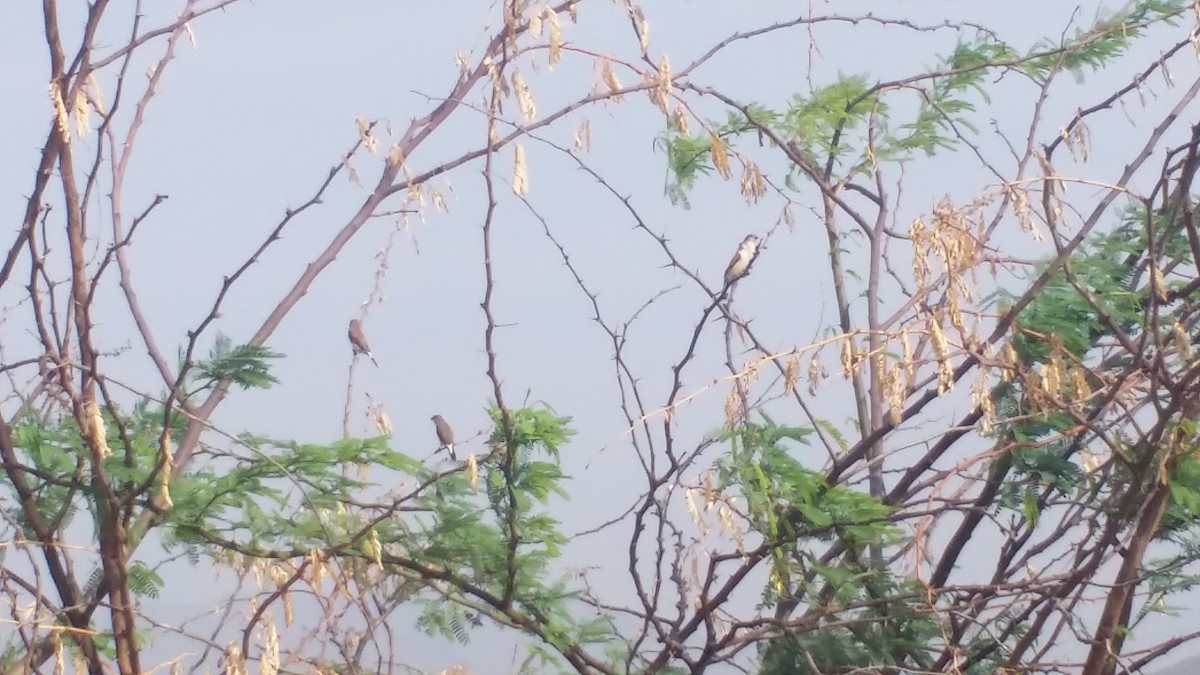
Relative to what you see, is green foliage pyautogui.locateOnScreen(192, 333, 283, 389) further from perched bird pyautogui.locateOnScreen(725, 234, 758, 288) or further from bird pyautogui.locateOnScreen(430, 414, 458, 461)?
perched bird pyautogui.locateOnScreen(725, 234, 758, 288)

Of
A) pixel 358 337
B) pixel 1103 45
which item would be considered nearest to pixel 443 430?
pixel 358 337

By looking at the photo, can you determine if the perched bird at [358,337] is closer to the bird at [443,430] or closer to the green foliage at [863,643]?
the bird at [443,430]

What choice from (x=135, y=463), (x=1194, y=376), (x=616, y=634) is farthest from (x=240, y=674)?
(x=1194, y=376)

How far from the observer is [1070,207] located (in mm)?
2719

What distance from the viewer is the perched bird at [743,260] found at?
379 cm

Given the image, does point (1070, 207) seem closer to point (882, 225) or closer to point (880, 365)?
point (880, 365)

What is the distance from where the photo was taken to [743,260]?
168 inches

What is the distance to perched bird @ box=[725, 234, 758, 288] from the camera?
12.4 feet

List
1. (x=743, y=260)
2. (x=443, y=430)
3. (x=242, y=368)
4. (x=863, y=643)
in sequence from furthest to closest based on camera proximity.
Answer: (x=743, y=260) < (x=443, y=430) < (x=863, y=643) < (x=242, y=368)

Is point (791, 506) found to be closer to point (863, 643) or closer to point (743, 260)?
point (863, 643)

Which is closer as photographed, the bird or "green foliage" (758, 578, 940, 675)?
"green foliage" (758, 578, 940, 675)

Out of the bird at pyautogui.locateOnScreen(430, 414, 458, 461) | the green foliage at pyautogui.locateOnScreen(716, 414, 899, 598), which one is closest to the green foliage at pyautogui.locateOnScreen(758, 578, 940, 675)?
the green foliage at pyautogui.locateOnScreen(716, 414, 899, 598)

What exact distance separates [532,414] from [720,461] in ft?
1.63

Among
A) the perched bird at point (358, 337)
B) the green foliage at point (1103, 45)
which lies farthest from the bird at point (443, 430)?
the green foliage at point (1103, 45)
